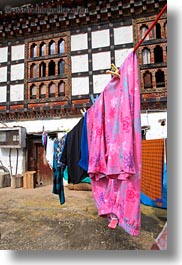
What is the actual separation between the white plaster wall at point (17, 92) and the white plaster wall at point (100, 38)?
266cm

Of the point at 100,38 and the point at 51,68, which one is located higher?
the point at 100,38

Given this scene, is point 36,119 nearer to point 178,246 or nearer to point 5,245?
point 5,245

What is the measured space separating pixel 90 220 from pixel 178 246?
1744 millimetres

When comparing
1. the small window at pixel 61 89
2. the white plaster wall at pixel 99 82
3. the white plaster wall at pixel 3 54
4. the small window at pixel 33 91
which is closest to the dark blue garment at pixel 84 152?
the white plaster wall at pixel 99 82

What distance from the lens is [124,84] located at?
1442 millimetres

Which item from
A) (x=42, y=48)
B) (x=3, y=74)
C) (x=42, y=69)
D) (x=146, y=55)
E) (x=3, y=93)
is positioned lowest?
(x=3, y=93)

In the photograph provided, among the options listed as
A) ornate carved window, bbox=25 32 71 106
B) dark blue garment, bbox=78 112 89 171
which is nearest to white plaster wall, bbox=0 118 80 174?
ornate carved window, bbox=25 32 71 106

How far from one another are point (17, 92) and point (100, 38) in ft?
10.2

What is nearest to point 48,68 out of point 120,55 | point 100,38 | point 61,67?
point 61,67

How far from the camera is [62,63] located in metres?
6.41

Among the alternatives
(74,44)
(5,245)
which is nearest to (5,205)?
(5,245)

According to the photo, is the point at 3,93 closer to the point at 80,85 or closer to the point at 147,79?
the point at 80,85

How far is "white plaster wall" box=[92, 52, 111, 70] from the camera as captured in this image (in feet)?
19.5

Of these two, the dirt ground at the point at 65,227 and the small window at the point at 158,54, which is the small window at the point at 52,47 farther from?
the dirt ground at the point at 65,227
